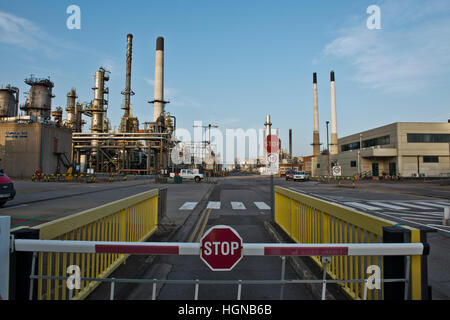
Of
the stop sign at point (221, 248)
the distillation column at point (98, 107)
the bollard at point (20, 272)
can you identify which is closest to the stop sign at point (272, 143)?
the stop sign at point (221, 248)

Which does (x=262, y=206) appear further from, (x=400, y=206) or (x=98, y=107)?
(x=98, y=107)

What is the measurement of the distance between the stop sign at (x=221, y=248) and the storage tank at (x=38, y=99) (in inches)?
2422

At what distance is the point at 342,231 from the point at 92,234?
383 centimetres

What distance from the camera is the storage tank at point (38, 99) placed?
167ft

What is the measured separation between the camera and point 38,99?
51250mm

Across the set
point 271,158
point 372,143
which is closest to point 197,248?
point 271,158

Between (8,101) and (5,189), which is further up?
(8,101)

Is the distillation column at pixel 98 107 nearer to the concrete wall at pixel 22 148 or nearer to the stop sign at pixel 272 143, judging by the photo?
the concrete wall at pixel 22 148

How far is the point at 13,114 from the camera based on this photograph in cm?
5244

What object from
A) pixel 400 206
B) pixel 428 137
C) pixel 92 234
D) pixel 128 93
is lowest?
pixel 400 206

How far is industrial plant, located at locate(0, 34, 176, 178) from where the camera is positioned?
3853 centimetres
